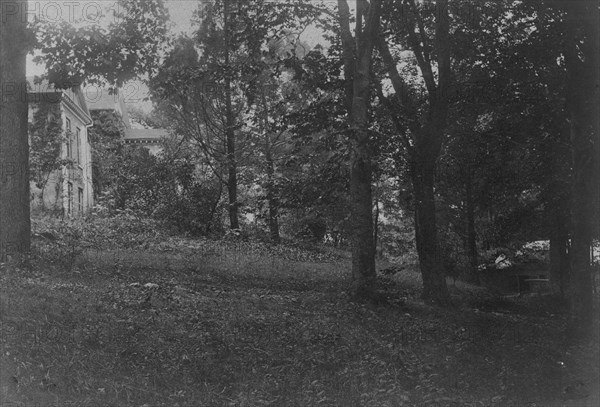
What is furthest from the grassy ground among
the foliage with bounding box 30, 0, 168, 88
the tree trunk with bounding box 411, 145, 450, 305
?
the foliage with bounding box 30, 0, 168, 88

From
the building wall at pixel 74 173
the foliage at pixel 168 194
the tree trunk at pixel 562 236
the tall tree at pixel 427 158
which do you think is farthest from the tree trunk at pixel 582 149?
the building wall at pixel 74 173

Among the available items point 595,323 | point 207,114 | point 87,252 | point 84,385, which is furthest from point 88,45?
point 207,114

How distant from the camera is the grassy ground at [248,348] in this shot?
19.8 feet

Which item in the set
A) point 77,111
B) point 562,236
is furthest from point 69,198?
point 562,236

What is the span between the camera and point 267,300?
34.4ft

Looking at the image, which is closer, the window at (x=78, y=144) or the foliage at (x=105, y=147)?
the foliage at (x=105, y=147)

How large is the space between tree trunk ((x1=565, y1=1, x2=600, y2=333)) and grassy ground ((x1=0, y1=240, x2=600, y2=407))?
0.87 metres

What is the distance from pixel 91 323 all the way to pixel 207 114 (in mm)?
18462

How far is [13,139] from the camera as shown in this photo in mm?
10719

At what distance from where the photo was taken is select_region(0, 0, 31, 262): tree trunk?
10586 millimetres

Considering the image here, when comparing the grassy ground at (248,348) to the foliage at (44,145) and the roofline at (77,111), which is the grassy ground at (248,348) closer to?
the foliage at (44,145)

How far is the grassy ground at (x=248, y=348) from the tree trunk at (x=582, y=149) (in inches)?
34.3

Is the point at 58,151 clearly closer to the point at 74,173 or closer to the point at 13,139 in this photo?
the point at 74,173

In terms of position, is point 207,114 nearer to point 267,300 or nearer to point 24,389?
point 267,300
